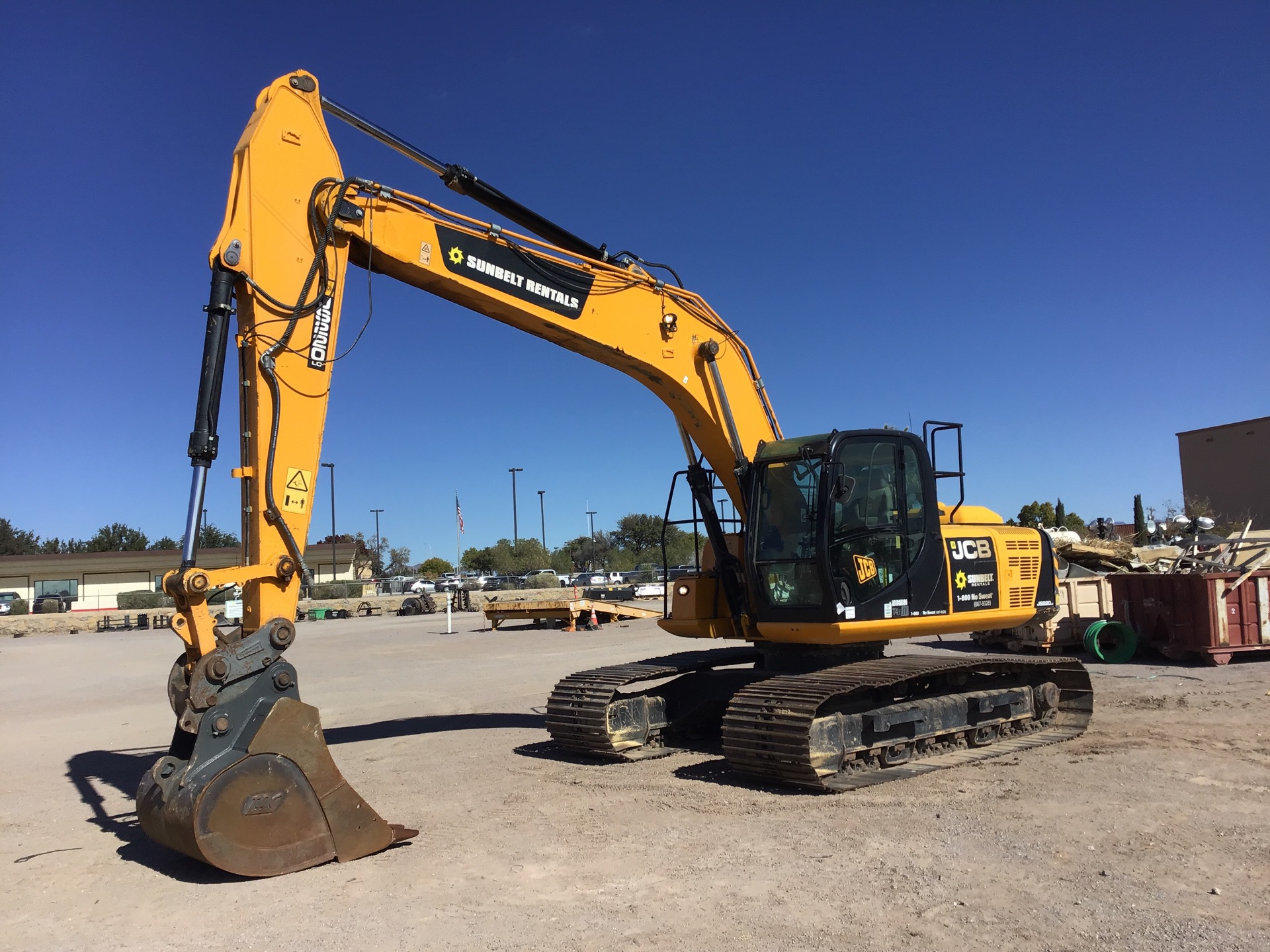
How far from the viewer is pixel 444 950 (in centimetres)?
450

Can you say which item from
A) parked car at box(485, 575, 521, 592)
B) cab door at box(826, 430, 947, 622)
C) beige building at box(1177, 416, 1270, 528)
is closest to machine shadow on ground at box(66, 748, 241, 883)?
cab door at box(826, 430, 947, 622)

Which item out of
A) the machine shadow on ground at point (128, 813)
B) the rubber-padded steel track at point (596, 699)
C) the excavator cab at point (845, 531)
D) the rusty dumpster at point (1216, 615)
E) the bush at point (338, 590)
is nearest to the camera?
the machine shadow on ground at point (128, 813)

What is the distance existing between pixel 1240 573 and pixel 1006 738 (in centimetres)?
767

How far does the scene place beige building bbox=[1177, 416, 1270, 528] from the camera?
43125mm

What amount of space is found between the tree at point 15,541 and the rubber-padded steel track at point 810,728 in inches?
4283

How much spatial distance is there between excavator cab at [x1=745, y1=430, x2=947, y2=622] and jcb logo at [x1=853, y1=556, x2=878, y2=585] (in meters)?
0.01

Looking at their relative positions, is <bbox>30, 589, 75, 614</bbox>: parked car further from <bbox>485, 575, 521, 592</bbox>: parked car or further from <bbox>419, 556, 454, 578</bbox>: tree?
<bbox>419, 556, 454, 578</bbox>: tree

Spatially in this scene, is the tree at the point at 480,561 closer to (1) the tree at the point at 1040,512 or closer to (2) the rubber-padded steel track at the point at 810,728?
(1) the tree at the point at 1040,512

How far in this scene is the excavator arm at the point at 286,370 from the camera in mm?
5496

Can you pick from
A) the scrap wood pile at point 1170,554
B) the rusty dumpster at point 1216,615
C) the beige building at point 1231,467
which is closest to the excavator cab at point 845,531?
the rusty dumpster at point 1216,615

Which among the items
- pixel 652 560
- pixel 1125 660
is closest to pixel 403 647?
pixel 1125 660

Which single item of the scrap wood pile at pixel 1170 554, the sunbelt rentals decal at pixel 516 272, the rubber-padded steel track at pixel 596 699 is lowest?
the rubber-padded steel track at pixel 596 699

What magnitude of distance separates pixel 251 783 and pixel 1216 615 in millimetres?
14279

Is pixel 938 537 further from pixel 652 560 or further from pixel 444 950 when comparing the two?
pixel 652 560
